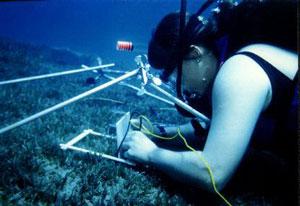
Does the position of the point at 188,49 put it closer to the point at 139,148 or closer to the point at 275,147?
the point at 139,148

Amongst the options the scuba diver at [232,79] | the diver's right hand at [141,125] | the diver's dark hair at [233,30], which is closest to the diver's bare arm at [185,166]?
the scuba diver at [232,79]

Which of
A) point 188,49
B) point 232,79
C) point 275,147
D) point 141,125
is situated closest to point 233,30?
point 188,49

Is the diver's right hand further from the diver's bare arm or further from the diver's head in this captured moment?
the diver's head

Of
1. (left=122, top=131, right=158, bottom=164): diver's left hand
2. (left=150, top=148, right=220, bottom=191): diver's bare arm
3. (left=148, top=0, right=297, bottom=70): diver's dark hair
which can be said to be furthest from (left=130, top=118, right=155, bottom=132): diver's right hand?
(left=148, top=0, right=297, bottom=70): diver's dark hair

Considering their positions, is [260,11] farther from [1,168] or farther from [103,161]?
[1,168]

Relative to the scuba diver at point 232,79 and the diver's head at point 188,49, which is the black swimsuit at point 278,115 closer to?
the scuba diver at point 232,79

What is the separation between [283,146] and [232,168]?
2.26 ft

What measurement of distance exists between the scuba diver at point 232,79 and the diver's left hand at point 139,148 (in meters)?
0.01

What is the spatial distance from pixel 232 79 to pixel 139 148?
4.22 ft

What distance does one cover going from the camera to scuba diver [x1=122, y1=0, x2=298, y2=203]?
6.71 ft

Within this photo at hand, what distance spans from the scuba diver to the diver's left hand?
1cm

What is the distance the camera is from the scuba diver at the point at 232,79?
204 cm

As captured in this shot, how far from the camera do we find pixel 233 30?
2.45 m

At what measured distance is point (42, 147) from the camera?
3.75 meters
